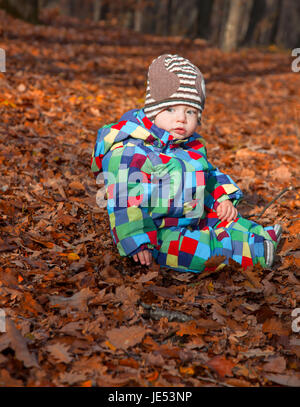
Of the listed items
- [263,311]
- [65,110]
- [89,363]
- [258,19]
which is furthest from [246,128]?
[258,19]

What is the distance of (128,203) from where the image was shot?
283 cm

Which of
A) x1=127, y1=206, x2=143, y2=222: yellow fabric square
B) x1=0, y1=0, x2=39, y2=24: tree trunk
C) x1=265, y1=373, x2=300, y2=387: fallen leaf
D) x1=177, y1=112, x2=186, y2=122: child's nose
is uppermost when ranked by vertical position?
x1=0, y1=0, x2=39, y2=24: tree trunk

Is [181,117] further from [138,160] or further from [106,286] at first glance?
[106,286]

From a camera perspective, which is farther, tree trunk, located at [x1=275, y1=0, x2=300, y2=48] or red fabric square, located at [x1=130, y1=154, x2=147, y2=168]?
tree trunk, located at [x1=275, y1=0, x2=300, y2=48]

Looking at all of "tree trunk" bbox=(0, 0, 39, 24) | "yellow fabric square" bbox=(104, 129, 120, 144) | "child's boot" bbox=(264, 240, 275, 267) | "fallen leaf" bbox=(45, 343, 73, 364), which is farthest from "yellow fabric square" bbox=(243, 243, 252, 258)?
"tree trunk" bbox=(0, 0, 39, 24)

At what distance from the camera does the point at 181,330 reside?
234 cm

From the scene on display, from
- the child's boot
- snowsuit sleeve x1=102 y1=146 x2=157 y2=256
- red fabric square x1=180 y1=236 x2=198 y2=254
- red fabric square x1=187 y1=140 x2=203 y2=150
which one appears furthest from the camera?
red fabric square x1=187 y1=140 x2=203 y2=150

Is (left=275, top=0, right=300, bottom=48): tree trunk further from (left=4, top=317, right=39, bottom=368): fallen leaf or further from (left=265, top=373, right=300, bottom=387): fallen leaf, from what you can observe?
(left=4, top=317, right=39, bottom=368): fallen leaf

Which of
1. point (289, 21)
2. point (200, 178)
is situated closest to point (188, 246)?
point (200, 178)

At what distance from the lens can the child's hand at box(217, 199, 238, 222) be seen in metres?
Result: 3.29

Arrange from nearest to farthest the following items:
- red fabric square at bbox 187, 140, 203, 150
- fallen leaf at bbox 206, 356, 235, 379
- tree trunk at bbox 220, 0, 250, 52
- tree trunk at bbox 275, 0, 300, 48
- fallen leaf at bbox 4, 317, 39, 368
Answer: fallen leaf at bbox 4, 317, 39, 368 < fallen leaf at bbox 206, 356, 235, 379 < red fabric square at bbox 187, 140, 203, 150 < tree trunk at bbox 220, 0, 250, 52 < tree trunk at bbox 275, 0, 300, 48

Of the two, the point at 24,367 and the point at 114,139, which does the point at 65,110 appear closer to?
the point at 114,139

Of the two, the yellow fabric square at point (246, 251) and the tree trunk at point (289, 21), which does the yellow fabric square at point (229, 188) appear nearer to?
the yellow fabric square at point (246, 251)
